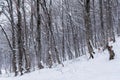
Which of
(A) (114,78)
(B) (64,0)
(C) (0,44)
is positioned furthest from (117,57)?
(C) (0,44)

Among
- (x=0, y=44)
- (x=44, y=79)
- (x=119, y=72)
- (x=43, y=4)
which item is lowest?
(x=0, y=44)

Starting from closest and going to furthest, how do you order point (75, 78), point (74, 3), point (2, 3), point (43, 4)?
point (75, 78)
point (43, 4)
point (2, 3)
point (74, 3)

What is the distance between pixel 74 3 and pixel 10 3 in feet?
89.0

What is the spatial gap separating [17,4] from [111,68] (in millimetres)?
12137

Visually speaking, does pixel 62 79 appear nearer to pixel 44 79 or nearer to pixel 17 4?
pixel 44 79

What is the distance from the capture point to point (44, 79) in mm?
11641

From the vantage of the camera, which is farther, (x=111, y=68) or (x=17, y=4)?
(x=17, y=4)

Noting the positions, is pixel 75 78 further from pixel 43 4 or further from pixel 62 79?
pixel 43 4

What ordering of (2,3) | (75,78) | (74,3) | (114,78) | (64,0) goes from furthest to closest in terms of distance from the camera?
(74,3) → (64,0) → (2,3) → (75,78) → (114,78)

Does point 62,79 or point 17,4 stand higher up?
point 17,4

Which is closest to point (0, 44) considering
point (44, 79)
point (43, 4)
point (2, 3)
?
point (2, 3)

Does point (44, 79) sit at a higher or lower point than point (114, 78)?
lower

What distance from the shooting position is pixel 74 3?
50.4 metres

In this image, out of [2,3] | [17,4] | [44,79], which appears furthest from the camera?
[2,3]
